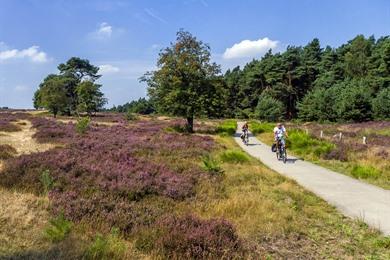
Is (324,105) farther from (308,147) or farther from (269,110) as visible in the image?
(308,147)

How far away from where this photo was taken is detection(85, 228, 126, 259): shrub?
5477 millimetres

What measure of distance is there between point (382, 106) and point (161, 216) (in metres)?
62.0

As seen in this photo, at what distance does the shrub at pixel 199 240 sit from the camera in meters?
6.04

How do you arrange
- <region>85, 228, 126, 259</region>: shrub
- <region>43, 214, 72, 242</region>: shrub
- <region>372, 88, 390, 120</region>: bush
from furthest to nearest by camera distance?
<region>372, 88, 390, 120</region>: bush, <region>43, 214, 72, 242</region>: shrub, <region>85, 228, 126, 259</region>: shrub

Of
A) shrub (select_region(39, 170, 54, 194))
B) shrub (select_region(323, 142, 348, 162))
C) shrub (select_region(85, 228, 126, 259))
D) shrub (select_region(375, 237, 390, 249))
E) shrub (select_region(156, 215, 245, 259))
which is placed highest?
shrub (select_region(39, 170, 54, 194))

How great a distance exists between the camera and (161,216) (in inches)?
300

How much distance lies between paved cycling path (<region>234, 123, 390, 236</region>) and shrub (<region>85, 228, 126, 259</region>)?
5.11m

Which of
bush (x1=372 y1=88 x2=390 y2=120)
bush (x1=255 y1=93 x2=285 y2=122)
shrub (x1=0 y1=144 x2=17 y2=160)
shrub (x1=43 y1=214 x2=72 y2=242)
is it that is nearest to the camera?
shrub (x1=43 y1=214 x2=72 y2=242)

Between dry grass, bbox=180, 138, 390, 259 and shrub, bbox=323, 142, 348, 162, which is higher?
dry grass, bbox=180, 138, 390, 259

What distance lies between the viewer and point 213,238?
6395 mm

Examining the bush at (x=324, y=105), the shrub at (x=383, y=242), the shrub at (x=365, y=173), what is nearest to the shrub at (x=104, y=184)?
the shrub at (x=383, y=242)

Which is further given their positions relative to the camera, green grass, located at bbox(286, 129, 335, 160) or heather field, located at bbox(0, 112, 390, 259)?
green grass, located at bbox(286, 129, 335, 160)

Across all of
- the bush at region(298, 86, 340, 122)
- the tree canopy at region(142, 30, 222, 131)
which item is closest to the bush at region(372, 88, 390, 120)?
the bush at region(298, 86, 340, 122)

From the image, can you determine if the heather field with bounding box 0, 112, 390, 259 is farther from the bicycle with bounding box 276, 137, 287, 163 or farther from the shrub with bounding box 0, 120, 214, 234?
the bicycle with bounding box 276, 137, 287, 163
